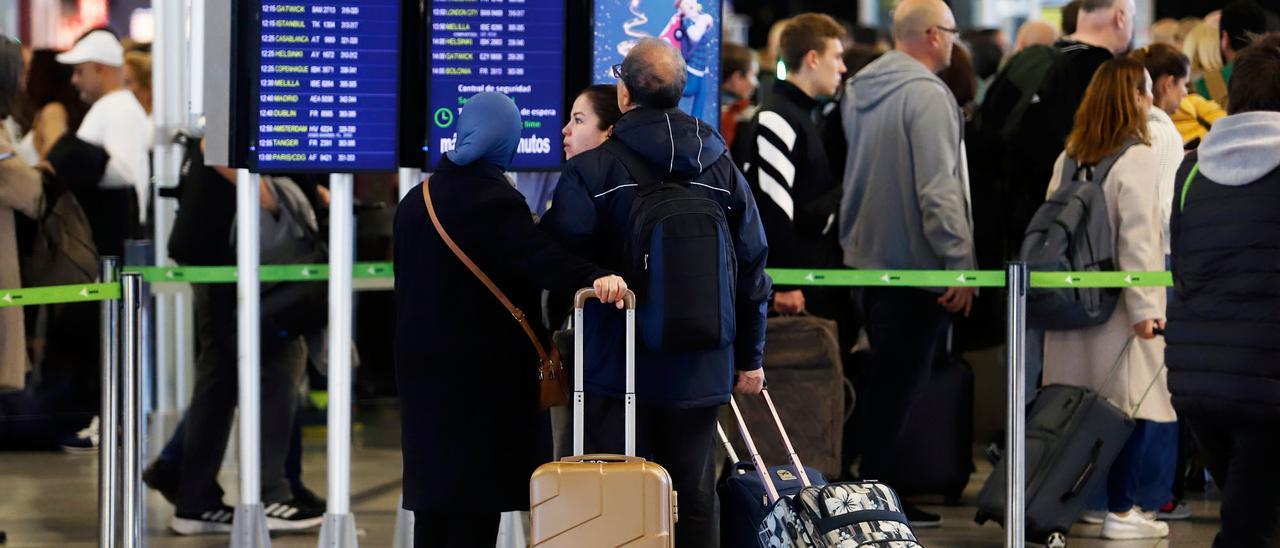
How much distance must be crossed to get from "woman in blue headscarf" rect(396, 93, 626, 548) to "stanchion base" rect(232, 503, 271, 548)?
3.81 feet

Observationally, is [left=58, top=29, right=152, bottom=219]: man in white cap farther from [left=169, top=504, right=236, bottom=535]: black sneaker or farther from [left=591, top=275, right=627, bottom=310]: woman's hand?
[left=591, top=275, right=627, bottom=310]: woman's hand

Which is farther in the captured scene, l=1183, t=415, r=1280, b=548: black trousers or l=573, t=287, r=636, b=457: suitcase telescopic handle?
l=1183, t=415, r=1280, b=548: black trousers

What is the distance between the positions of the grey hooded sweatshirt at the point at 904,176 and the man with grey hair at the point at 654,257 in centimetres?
179

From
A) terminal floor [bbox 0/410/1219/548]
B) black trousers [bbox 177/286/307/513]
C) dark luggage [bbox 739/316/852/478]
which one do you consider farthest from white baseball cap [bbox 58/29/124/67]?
dark luggage [bbox 739/316/852/478]

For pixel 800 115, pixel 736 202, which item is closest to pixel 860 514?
pixel 736 202

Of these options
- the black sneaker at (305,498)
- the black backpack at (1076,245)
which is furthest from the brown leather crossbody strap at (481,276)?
the black sneaker at (305,498)

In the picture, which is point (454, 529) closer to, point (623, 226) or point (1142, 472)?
point (623, 226)

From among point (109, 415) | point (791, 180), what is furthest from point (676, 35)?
point (109, 415)

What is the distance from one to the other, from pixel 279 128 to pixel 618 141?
1216 millimetres

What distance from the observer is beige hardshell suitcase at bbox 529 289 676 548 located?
13.7 ft

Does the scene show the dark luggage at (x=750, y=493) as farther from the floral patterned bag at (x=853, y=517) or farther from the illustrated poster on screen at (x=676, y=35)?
the illustrated poster on screen at (x=676, y=35)

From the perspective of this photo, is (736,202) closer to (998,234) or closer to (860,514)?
(860,514)

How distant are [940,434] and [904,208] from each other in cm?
99

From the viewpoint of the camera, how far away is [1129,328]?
247 inches
